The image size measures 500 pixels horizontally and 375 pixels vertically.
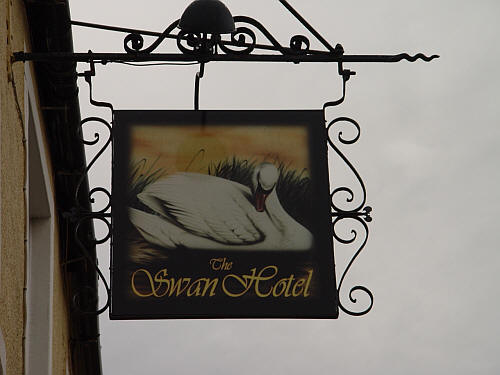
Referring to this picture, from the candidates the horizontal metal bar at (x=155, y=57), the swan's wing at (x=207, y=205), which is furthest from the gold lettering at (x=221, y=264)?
the horizontal metal bar at (x=155, y=57)

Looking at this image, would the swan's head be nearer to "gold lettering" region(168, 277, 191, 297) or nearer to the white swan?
the white swan

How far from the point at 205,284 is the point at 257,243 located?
36 centimetres

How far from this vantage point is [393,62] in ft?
24.9

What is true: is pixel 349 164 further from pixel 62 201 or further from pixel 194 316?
pixel 62 201

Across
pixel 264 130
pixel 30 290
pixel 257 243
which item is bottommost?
pixel 30 290

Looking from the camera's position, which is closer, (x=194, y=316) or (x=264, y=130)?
(x=194, y=316)

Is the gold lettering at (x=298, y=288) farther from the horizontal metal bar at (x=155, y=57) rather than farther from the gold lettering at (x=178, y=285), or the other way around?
the horizontal metal bar at (x=155, y=57)

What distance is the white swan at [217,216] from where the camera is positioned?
724 centimetres

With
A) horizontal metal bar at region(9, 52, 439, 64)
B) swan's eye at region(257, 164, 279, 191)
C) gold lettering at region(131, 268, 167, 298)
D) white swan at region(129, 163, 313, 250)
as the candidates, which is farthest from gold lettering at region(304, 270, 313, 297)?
Result: horizontal metal bar at region(9, 52, 439, 64)

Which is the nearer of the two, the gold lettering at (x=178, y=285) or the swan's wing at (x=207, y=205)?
the gold lettering at (x=178, y=285)

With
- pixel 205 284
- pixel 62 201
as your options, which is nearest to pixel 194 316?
pixel 205 284

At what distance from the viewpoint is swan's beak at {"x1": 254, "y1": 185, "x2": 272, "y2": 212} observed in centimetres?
738

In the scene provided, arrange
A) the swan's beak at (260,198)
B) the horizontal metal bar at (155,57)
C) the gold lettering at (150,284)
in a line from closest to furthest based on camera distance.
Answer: the gold lettering at (150,284) < the horizontal metal bar at (155,57) < the swan's beak at (260,198)

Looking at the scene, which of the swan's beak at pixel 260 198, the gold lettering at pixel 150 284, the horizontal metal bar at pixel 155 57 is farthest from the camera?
the swan's beak at pixel 260 198
